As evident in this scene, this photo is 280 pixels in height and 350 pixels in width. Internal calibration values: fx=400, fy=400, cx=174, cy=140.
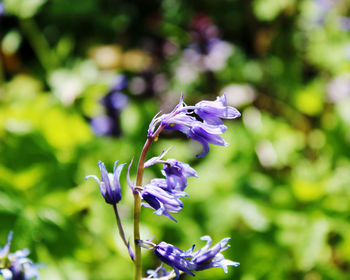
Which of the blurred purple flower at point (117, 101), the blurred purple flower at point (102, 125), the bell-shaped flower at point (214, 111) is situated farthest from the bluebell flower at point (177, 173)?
the blurred purple flower at point (117, 101)

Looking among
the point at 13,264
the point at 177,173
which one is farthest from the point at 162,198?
the point at 13,264

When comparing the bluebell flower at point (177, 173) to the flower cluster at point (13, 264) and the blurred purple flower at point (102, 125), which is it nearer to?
the flower cluster at point (13, 264)

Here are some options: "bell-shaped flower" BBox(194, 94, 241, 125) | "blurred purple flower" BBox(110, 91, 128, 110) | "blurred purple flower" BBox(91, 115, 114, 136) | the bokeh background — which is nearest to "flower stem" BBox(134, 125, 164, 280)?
"bell-shaped flower" BBox(194, 94, 241, 125)

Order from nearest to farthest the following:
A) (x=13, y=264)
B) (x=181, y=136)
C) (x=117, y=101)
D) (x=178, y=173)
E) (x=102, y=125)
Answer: (x=178, y=173), (x=13, y=264), (x=102, y=125), (x=117, y=101), (x=181, y=136)

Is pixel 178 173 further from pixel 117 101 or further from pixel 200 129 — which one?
pixel 117 101

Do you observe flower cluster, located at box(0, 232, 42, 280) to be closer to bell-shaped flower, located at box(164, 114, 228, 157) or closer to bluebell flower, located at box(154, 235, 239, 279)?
bluebell flower, located at box(154, 235, 239, 279)

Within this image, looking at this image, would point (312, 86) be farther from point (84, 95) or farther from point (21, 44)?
point (21, 44)
